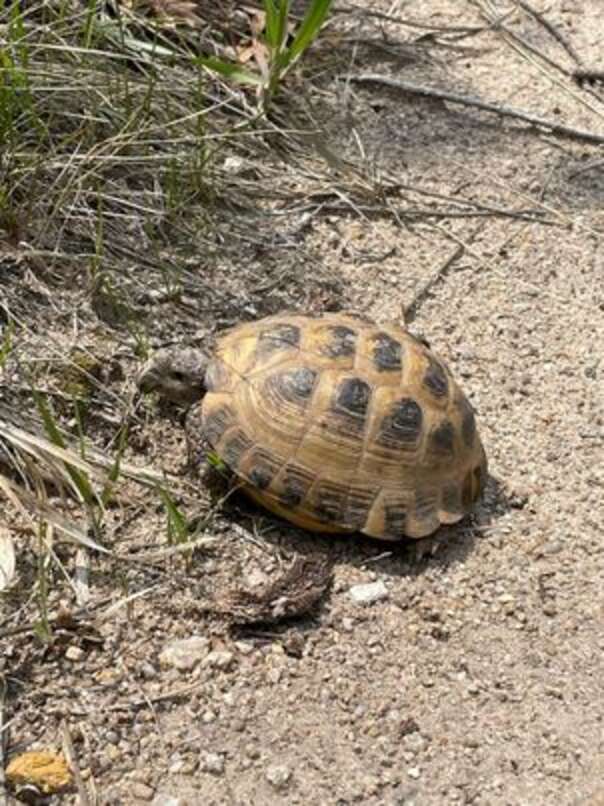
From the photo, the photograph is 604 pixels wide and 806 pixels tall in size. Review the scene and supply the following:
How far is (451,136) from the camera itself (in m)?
4.50

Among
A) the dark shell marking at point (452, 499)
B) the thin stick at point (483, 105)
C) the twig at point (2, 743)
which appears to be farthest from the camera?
the thin stick at point (483, 105)

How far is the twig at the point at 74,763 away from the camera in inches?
95.8

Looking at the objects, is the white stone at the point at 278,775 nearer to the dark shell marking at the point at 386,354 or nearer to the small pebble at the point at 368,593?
the small pebble at the point at 368,593

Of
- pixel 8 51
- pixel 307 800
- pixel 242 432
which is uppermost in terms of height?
pixel 8 51

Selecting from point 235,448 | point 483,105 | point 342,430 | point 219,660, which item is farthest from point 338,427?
point 483,105

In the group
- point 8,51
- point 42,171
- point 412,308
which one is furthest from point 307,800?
point 8,51

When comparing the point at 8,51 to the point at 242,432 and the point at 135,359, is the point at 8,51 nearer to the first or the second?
the point at 135,359

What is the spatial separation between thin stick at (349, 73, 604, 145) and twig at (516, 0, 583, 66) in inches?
18.3

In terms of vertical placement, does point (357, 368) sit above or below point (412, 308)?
above

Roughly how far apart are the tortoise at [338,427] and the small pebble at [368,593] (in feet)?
0.40

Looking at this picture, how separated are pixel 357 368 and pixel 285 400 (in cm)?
19

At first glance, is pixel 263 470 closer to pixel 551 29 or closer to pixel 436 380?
pixel 436 380

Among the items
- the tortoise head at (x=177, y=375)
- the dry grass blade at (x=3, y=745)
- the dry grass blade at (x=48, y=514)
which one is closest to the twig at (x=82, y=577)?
the dry grass blade at (x=48, y=514)

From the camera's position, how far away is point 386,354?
121 inches
